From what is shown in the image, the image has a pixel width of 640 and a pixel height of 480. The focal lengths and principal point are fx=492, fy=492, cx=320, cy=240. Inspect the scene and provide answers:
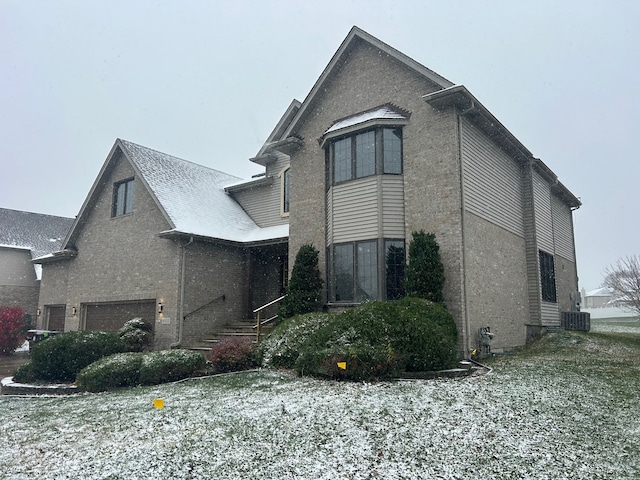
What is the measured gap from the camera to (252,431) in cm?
647

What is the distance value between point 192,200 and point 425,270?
10463 millimetres

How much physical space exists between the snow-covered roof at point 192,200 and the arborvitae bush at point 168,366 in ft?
18.3

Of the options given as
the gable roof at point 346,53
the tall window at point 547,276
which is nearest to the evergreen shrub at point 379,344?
the gable roof at point 346,53

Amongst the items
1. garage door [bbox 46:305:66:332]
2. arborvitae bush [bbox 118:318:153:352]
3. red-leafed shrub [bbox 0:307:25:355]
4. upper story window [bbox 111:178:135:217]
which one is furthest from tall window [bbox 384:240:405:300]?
red-leafed shrub [bbox 0:307:25:355]

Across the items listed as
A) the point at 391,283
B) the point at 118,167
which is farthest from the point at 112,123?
the point at 391,283

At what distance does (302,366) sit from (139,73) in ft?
423

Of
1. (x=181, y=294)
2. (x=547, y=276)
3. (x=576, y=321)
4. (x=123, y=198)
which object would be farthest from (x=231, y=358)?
(x=576, y=321)

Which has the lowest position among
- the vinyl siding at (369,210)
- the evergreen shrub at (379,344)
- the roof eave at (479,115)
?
the evergreen shrub at (379,344)

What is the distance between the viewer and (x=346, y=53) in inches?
609

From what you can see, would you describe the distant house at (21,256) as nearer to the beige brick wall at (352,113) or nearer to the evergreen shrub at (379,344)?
the beige brick wall at (352,113)

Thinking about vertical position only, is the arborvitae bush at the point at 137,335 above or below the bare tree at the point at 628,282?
below

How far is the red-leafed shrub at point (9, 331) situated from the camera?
21.9m

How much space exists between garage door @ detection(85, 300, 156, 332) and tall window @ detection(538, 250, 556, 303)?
13.6m

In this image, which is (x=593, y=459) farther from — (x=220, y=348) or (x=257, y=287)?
(x=257, y=287)
